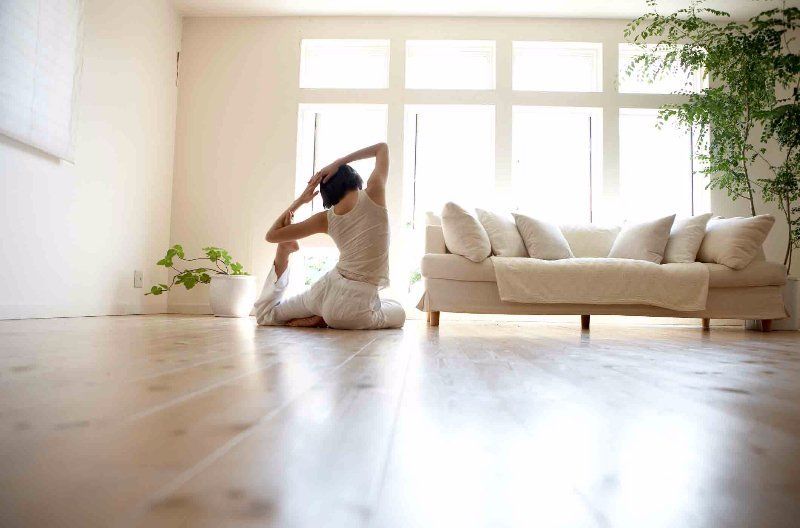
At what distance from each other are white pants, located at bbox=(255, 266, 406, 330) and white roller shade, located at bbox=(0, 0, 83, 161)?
1.70 meters

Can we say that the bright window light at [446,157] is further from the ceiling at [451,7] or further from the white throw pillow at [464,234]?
the white throw pillow at [464,234]

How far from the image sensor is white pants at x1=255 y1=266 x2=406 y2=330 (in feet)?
8.89

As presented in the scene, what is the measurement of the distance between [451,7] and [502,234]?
2746mm

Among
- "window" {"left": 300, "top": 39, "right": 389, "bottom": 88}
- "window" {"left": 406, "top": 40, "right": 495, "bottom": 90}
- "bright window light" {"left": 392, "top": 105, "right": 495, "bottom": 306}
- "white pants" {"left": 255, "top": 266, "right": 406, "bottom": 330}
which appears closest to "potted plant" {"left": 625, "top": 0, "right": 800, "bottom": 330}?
"window" {"left": 406, "top": 40, "right": 495, "bottom": 90}

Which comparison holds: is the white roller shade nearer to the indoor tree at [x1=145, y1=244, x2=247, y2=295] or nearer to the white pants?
the indoor tree at [x1=145, y1=244, x2=247, y2=295]

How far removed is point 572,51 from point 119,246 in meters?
4.79

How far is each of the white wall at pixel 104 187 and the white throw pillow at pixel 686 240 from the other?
168 inches

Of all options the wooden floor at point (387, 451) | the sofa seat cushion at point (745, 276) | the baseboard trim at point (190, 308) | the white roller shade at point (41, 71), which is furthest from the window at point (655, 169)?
the wooden floor at point (387, 451)

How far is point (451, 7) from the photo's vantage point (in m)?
5.60

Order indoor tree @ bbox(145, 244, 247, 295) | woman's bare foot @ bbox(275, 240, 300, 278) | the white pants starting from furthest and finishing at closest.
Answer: indoor tree @ bbox(145, 244, 247, 295) → woman's bare foot @ bbox(275, 240, 300, 278) → the white pants

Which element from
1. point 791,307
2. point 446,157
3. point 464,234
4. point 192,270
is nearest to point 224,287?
point 192,270

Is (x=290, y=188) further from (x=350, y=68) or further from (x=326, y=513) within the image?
(x=326, y=513)

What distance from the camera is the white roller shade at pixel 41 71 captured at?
303 centimetres

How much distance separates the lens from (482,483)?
13.2 inches
